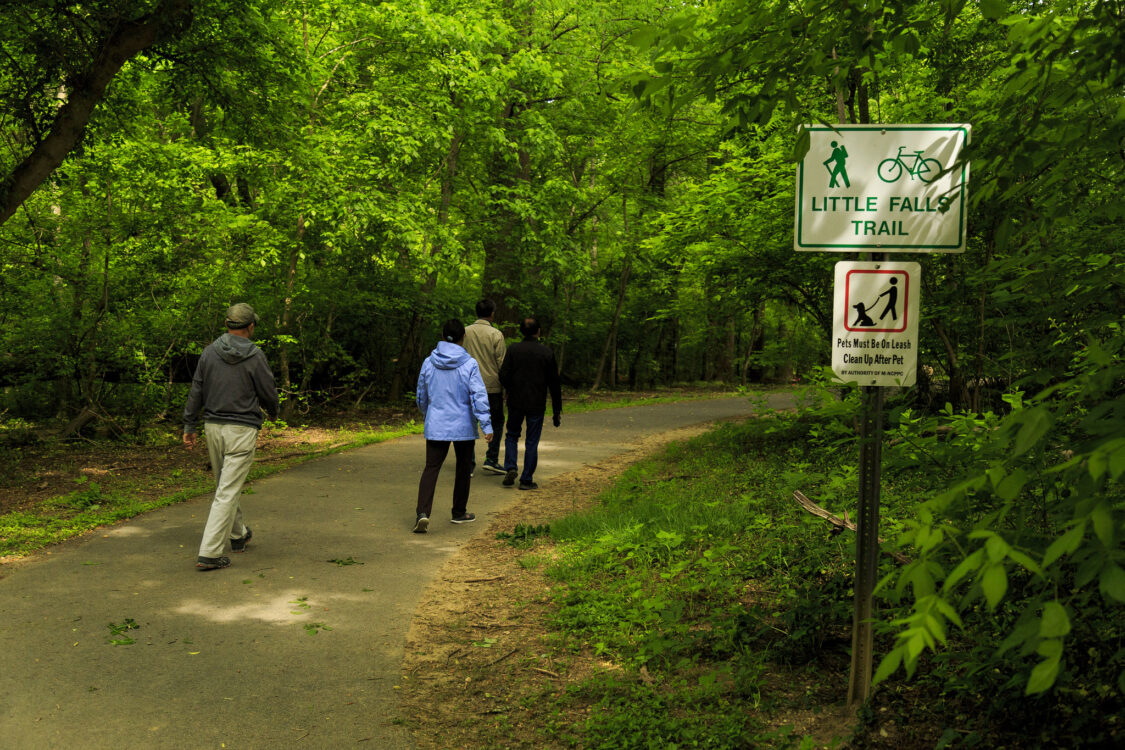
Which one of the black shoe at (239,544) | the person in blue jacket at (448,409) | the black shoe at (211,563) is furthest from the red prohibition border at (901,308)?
the black shoe at (239,544)

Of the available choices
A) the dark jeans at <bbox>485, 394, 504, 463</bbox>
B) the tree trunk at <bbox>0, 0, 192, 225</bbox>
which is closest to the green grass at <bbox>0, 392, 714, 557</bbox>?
the dark jeans at <bbox>485, 394, 504, 463</bbox>

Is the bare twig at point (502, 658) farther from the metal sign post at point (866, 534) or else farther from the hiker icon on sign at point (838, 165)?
the hiker icon on sign at point (838, 165)

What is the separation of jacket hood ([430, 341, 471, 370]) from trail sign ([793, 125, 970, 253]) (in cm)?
490

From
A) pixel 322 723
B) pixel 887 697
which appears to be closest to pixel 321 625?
pixel 322 723

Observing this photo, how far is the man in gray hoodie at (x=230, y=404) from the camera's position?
6.93 meters

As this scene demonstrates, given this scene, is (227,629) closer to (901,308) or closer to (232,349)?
(232,349)

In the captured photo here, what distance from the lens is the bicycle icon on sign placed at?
149 inches

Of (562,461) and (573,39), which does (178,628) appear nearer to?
(562,461)

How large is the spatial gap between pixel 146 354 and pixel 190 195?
257 centimetres

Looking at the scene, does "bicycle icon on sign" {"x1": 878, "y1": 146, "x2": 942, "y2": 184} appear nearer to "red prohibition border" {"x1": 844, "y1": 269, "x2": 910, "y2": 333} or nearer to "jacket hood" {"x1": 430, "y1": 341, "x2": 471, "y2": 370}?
"red prohibition border" {"x1": 844, "y1": 269, "x2": 910, "y2": 333}

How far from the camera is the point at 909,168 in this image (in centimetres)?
380

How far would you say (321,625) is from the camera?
18.5 ft

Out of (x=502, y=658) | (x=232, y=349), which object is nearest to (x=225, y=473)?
(x=232, y=349)

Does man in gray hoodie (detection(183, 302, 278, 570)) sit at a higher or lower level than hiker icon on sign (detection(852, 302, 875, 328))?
lower
